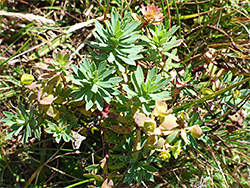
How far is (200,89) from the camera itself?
232cm

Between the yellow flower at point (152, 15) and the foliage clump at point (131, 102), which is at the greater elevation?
the yellow flower at point (152, 15)

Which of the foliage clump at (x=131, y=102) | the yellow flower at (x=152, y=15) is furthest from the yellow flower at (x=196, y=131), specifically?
the yellow flower at (x=152, y=15)

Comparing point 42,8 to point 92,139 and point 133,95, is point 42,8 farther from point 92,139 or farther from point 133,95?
point 133,95

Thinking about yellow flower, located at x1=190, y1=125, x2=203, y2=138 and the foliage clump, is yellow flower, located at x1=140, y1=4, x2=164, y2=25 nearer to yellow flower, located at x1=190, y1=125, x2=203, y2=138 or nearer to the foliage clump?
the foliage clump

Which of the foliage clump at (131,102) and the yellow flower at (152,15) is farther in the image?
the yellow flower at (152,15)

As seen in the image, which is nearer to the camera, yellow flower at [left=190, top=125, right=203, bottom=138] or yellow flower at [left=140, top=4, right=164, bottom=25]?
yellow flower at [left=190, top=125, right=203, bottom=138]

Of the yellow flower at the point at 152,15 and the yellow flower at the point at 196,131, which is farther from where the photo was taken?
the yellow flower at the point at 152,15

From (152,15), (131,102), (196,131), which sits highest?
(152,15)

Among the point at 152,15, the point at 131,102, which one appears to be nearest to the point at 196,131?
the point at 131,102

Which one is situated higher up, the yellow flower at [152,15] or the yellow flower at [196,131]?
the yellow flower at [152,15]

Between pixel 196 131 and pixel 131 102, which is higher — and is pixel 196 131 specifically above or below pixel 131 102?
below

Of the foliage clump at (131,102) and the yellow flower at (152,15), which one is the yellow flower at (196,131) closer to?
the foliage clump at (131,102)

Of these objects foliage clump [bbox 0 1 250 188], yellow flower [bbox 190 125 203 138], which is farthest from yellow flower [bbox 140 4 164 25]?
yellow flower [bbox 190 125 203 138]

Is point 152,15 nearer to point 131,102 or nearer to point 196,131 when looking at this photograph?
point 131,102
